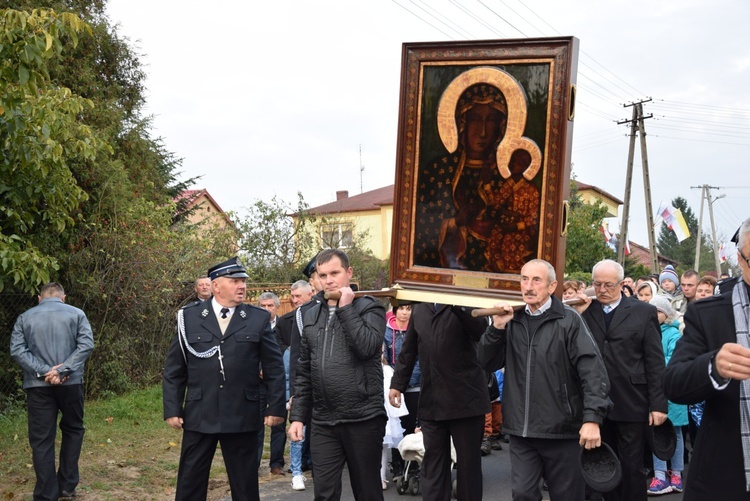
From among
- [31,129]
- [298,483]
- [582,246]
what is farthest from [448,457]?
[582,246]

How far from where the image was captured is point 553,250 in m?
5.88

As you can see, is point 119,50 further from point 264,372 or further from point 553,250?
point 553,250

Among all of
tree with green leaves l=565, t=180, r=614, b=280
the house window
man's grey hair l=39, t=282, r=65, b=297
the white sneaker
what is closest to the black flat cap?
the white sneaker

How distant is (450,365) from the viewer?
7047 mm

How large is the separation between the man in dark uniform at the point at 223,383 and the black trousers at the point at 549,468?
2001mm

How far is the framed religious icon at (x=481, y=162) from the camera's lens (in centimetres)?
585

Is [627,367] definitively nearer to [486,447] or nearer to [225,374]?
[225,374]

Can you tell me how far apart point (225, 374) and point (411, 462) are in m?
3.17

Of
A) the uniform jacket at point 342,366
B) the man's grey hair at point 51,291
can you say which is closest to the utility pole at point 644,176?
the man's grey hair at point 51,291

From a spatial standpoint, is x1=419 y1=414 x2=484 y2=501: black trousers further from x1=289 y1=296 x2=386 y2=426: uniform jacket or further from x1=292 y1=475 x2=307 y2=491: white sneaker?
x1=292 y1=475 x2=307 y2=491: white sneaker

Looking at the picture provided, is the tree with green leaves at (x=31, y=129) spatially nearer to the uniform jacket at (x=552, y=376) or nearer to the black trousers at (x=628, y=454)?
the uniform jacket at (x=552, y=376)

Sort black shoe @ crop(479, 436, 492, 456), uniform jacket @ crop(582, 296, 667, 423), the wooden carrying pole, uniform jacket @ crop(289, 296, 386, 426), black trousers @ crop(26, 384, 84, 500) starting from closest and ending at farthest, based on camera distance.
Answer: the wooden carrying pole → uniform jacket @ crop(289, 296, 386, 426) → uniform jacket @ crop(582, 296, 667, 423) → black trousers @ crop(26, 384, 84, 500) → black shoe @ crop(479, 436, 492, 456)

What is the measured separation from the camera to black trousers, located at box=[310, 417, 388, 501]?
19.9ft

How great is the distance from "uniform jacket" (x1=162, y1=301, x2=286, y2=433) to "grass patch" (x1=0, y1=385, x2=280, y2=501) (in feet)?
8.68
